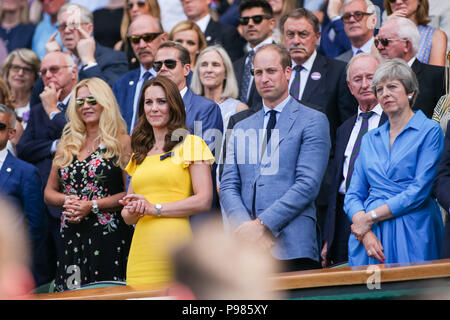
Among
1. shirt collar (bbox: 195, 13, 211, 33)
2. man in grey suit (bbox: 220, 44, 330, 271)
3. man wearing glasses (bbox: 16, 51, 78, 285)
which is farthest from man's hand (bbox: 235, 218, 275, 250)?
shirt collar (bbox: 195, 13, 211, 33)

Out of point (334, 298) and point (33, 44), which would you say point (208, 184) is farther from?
point (33, 44)

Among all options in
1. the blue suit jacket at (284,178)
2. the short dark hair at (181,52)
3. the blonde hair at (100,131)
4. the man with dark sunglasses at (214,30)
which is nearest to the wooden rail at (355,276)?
the blue suit jacket at (284,178)

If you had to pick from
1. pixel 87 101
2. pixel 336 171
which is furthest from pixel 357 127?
pixel 87 101

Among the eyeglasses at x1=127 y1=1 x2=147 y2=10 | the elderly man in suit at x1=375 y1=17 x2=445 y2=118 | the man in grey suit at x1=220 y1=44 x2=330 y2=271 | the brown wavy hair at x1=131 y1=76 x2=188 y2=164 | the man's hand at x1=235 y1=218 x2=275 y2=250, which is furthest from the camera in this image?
the eyeglasses at x1=127 y1=1 x2=147 y2=10

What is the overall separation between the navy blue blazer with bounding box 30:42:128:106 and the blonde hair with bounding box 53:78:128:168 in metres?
1.60

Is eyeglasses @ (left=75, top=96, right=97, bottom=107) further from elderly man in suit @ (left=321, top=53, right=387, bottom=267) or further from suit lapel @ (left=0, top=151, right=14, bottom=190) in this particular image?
elderly man in suit @ (left=321, top=53, right=387, bottom=267)

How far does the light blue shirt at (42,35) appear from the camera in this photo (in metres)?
8.70

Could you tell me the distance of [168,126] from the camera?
16.3 feet

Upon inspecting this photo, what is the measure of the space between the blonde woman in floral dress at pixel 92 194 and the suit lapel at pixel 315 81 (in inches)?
59.2

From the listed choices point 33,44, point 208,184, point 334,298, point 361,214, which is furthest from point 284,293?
point 33,44

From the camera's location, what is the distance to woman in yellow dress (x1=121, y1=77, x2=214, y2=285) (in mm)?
4609

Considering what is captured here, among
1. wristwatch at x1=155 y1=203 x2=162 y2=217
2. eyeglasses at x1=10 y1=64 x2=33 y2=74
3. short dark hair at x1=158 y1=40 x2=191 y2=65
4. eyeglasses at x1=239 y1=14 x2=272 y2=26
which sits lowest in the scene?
wristwatch at x1=155 y1=203 x2=162 y2=217

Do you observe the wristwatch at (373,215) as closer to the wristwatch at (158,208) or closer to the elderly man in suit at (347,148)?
the elderly man in suit at (347,148)
